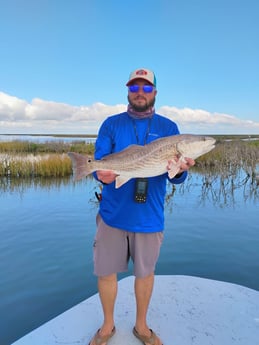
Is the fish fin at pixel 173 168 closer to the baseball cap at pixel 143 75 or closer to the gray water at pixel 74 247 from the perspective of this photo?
the baseball cap at pixel 143 75

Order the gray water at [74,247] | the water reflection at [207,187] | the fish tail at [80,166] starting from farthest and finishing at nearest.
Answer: the water reflection at [207,187] → the gray water at [74,247] → the fish tail at [80,166]

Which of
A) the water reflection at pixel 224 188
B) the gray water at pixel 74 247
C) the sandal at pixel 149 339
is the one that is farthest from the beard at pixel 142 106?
the water reflection at pixel 224 188

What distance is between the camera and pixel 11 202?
11320mm

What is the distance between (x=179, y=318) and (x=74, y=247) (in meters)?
4.41

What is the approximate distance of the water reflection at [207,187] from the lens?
12594 millimetres

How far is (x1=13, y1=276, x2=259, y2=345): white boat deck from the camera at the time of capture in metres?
2.89

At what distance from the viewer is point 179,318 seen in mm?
3248

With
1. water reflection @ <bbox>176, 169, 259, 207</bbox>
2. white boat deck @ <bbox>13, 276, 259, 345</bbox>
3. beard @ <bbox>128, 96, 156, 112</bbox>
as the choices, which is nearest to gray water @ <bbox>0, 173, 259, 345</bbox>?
water reflection @ <bbox>176, 169, 259, 207</bbox>

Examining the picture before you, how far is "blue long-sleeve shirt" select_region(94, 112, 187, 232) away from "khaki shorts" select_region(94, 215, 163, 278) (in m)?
0.09

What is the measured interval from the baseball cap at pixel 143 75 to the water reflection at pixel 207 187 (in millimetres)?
8927

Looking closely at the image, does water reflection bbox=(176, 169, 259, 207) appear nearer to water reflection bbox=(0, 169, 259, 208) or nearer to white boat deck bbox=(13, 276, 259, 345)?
water reflection bbox=(0, 169, 259, 208)

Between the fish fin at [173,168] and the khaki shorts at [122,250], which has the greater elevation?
the fish fin at [173,168]

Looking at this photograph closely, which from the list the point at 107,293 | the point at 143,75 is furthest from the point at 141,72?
the point at 107,293

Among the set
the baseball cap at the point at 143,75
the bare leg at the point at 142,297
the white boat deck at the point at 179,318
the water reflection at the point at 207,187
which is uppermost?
the baseball cap at the point at 143,75
